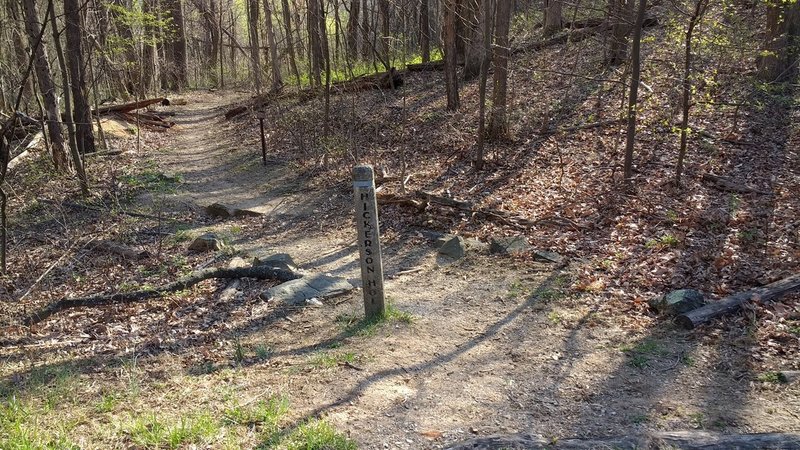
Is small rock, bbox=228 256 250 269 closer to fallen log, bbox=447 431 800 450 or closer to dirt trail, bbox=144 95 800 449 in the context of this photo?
dirt trail, bbox=144 95 800 449

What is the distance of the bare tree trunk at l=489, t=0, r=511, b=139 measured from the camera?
12109mm

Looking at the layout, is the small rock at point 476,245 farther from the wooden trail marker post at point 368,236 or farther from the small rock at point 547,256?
the wooden trail marker post at point 368,236

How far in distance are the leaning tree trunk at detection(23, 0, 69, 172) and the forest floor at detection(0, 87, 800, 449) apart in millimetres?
5311

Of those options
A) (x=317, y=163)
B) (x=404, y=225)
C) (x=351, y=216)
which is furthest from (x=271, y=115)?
(x=404, y=225)

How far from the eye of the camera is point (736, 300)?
5.73 metres

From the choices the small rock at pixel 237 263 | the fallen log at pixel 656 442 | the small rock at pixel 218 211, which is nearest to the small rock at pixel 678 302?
the fallen log at pixel 656 442

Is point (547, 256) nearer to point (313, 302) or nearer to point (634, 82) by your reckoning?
point (313, 302)

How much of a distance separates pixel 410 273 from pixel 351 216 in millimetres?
3046

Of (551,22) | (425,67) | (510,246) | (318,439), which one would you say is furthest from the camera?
(425,67)

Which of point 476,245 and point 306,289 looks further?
point 476,245

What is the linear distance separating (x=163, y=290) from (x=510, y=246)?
4520 mm

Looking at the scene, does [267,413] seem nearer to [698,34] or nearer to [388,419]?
[388,419]

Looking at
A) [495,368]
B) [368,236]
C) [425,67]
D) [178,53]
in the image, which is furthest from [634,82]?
[178,53]

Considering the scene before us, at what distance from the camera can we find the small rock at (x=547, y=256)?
757cm
